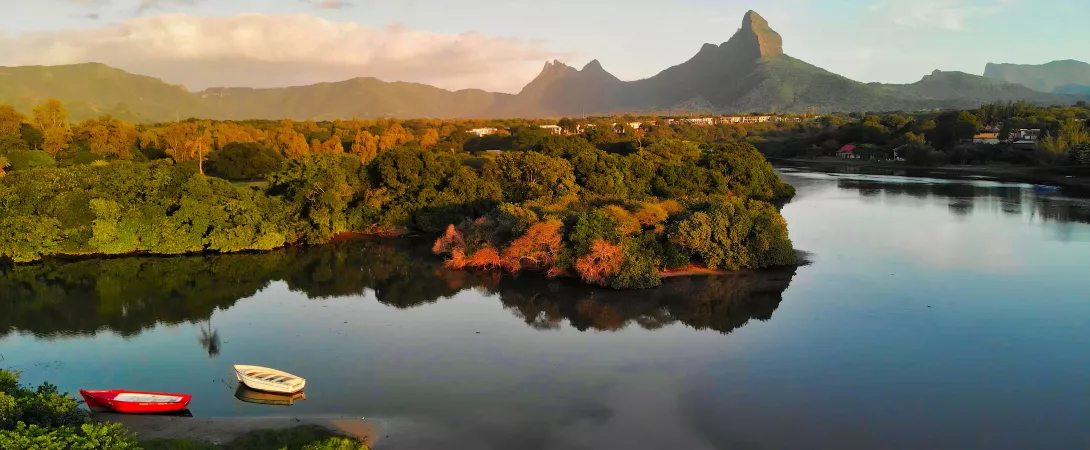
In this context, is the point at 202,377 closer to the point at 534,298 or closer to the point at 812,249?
the point at 534,298

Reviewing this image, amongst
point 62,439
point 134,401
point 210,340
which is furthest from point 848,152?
point 62,439

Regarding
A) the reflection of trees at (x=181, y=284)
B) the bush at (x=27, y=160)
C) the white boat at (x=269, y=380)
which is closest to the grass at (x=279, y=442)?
the white boat at (x=269, y=380)

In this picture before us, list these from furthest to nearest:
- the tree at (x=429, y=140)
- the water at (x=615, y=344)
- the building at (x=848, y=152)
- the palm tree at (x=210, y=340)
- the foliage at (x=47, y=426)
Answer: the building at (x=848, y=152) < the tree at (x=429, y=140) < the palm tree at (x=210, y=340) < the water at (x=615, y=344) < the foliage at (x=47, y=426)

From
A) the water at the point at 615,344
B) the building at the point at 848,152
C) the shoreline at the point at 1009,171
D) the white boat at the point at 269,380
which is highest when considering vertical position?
the building at the point at 848,152

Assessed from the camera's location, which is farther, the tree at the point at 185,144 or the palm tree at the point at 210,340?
the tree at the point at 185,144

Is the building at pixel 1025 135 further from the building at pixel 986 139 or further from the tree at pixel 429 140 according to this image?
the tree at pixel 429 140

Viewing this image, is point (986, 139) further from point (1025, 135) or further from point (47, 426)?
point (47, 426)
